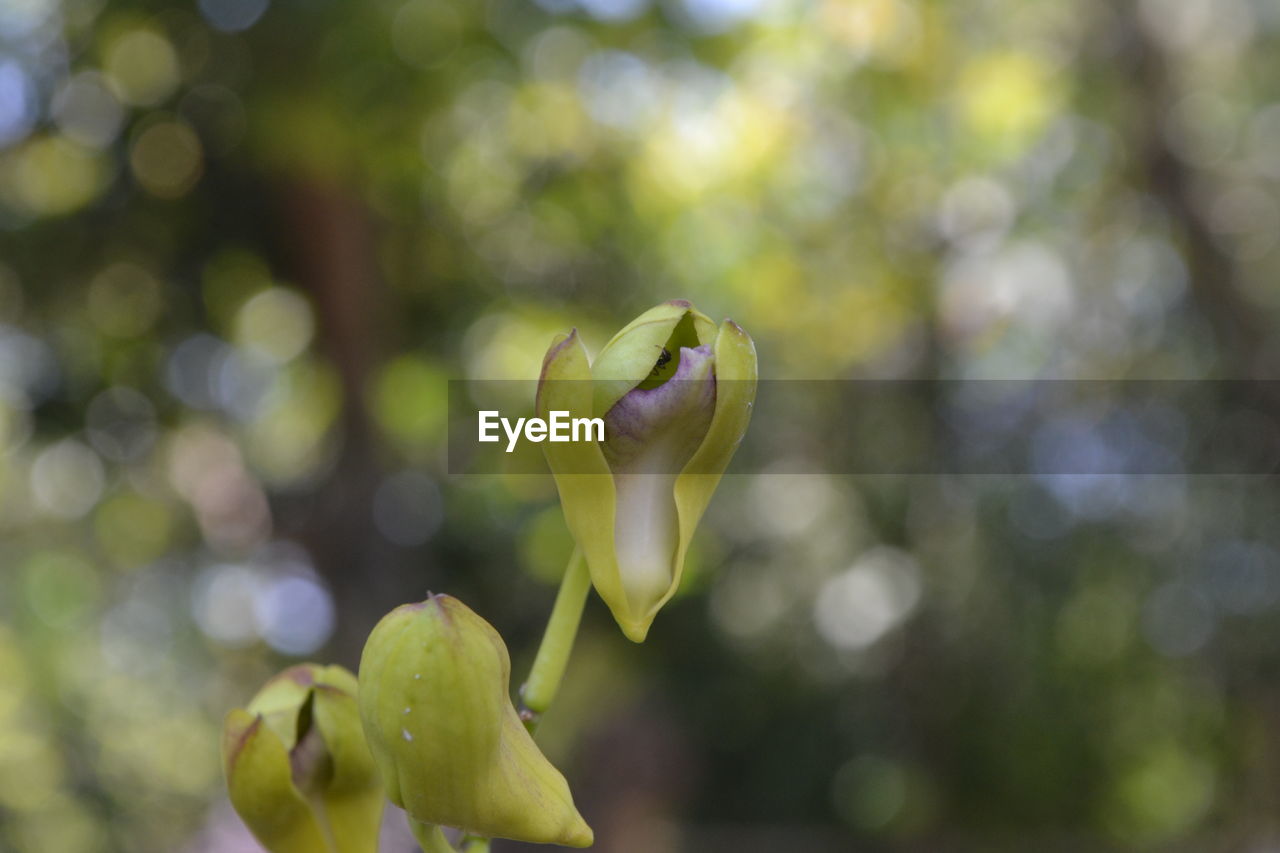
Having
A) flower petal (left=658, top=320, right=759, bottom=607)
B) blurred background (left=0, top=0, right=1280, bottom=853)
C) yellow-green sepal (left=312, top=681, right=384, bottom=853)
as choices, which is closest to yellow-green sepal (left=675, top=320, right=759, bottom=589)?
flower petal (left=658, top=320, right=759, bottom=607)

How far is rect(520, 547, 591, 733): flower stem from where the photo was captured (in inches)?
14.4

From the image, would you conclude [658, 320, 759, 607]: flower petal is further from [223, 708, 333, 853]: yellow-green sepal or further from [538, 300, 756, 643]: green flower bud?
[223, 708, 333, 853]: yellow-green sepal

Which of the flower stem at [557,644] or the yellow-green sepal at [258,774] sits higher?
the flower stem at [557,644]

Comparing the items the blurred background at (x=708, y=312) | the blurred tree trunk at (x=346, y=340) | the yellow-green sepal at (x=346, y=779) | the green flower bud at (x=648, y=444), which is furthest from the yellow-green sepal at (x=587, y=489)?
the blurred tree trunk at (x=346, y=340)

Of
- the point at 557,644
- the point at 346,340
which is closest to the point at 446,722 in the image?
the point at 557,644

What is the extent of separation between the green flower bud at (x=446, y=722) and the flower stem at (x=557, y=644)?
0.04 m

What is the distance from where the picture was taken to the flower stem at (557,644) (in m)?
0.37

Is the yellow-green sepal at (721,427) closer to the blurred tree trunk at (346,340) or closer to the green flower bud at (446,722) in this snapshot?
the green flower bud at (446,722)

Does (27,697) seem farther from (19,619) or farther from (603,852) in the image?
(603,852)

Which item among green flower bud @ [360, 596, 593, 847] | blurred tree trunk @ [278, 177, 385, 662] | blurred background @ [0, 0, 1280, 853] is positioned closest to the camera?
green flower bud @ [360, 596, 593, 847]

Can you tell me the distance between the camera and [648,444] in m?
0.34

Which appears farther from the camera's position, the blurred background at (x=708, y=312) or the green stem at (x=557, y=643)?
the blurred background at (x=708, y=312)

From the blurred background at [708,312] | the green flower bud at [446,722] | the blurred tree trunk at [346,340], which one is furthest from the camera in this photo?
the blurred tree trunk at [346,340]

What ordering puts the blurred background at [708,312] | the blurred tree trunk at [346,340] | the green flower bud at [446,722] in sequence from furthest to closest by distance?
the blurred tree trunk at [346,340] < the blurred background at [708,312] < the green flower bud at [446,722]
